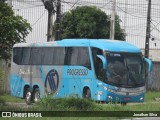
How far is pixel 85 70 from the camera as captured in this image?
84.1 ft

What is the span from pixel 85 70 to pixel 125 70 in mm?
2060

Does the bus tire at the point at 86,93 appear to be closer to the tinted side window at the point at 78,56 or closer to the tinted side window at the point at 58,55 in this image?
the tinted side window at the point at 78,56

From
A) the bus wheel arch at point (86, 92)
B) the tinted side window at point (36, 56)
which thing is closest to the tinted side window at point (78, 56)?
the bus wheel arch at point (86, 92)

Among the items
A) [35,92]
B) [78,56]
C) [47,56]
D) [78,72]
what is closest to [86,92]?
[78,72]

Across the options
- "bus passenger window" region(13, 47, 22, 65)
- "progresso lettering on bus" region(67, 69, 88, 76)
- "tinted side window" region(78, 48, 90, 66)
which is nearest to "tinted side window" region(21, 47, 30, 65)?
"bus passenger window" region(13, 47, 22, 65)

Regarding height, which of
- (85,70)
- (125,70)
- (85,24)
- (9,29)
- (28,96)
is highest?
(9,29)

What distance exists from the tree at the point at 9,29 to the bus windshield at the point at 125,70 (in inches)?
239

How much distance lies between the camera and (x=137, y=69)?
2558cm

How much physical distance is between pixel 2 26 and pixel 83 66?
758 centimetres

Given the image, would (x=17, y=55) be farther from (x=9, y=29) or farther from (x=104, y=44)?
(x=9, y=29)

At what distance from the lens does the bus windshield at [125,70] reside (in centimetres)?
2480

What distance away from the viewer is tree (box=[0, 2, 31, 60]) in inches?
754

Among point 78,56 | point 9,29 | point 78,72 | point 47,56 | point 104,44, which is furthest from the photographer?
point 47,56

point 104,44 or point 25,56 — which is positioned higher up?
point 104,44
